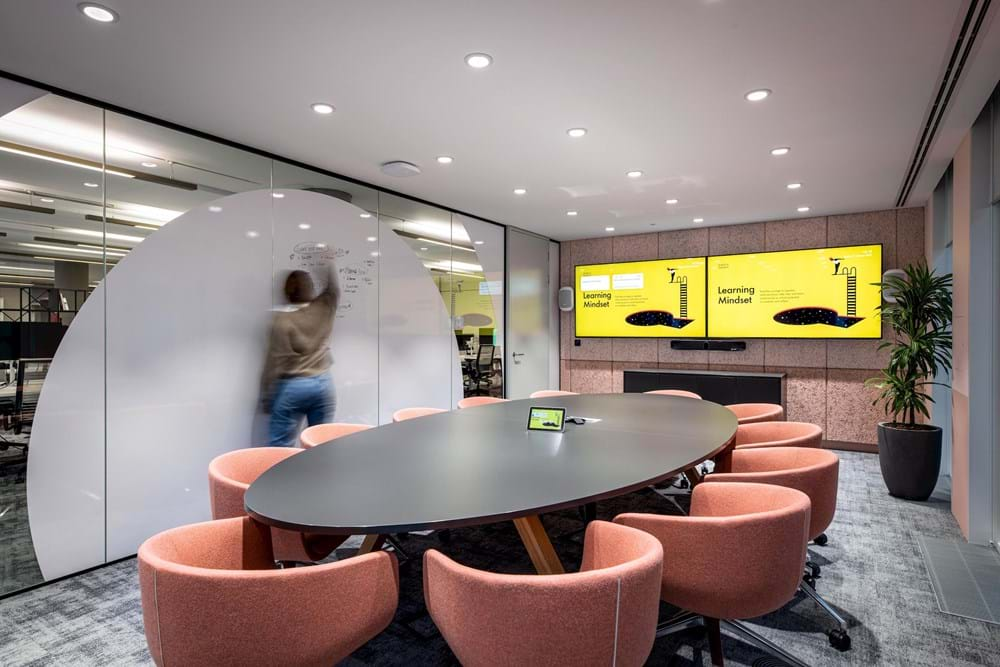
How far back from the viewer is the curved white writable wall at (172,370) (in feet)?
11.0

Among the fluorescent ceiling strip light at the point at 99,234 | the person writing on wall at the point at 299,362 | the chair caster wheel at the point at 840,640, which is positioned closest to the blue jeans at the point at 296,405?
the person writing on wall at the point at 299,362

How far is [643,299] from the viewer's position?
26.6ft

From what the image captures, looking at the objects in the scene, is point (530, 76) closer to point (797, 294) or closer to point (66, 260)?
point (66, 260)

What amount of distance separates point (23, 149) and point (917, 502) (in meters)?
6.91

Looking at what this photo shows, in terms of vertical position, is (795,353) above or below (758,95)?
below

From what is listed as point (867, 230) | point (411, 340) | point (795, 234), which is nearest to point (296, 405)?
point (411, 340)

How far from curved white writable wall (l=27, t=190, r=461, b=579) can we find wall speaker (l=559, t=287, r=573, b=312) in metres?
4.12

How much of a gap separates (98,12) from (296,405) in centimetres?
298

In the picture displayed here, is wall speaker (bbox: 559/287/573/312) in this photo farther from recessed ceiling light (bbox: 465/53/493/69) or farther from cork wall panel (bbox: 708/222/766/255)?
recessed ceiling light (bbox: 465/53/493/69)

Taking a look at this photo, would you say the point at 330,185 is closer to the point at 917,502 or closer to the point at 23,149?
the point at 23,149

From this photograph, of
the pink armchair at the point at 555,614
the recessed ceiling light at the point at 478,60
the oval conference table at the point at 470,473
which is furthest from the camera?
the recessed ceiling light at the point at 478,60

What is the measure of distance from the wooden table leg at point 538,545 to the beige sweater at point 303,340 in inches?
122

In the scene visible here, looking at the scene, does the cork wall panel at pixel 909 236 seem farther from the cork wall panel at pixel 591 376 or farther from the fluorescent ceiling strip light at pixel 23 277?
the fluorescent ceiling strip light at pixel 23 277

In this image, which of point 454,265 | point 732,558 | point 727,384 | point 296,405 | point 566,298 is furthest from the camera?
point 566,298
